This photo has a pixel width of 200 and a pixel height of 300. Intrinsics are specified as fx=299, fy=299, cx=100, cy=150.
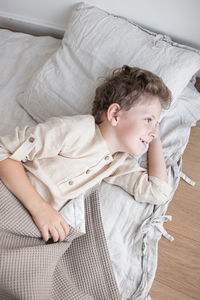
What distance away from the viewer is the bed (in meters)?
0.96

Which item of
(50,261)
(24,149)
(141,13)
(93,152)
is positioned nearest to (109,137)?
(93,152)

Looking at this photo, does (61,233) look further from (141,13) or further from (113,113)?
(141,13)

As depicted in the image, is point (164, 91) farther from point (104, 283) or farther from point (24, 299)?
point (24, 299)

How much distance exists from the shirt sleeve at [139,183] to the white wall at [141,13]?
0.58m

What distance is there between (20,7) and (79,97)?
69cm

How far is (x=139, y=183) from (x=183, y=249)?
30 centimetres

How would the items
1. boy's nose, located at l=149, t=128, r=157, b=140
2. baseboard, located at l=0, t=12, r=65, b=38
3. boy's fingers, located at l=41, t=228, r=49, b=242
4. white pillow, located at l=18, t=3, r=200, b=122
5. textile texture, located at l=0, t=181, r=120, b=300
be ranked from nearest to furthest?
1. textile texture, located at l=0, t=181, r=120, b=300
2. boy's fingers, located at l=41, t=228, r=49, b=242
3. boy's nose, located at l=149, t=128, r=157, b=140
4. white pillow, located at l=18, t=3, r=200, b=122
5. baseboard, located at l=0, t=12, r=65, b=38

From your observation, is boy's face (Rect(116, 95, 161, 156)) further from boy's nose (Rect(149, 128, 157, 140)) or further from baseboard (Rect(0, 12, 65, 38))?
baseboard (Rect(0, 12, 65, 38))

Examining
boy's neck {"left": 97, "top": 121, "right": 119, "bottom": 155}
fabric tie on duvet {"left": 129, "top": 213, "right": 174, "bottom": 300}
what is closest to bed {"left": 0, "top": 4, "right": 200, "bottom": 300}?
fabric tie on duvet {"left": 129, "top": 213, "right": 174, "bottom": 300}

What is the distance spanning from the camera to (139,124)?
0.97 m

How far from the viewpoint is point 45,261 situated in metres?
0.81

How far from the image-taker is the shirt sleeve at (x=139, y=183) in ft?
3.39

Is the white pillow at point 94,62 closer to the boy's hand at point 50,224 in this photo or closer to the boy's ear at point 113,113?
the boy's ear at point 113,113

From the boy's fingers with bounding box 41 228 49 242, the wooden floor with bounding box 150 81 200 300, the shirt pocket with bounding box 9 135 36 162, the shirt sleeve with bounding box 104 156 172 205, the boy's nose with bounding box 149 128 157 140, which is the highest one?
the boy's nose with bounding box 149 128 157 140
